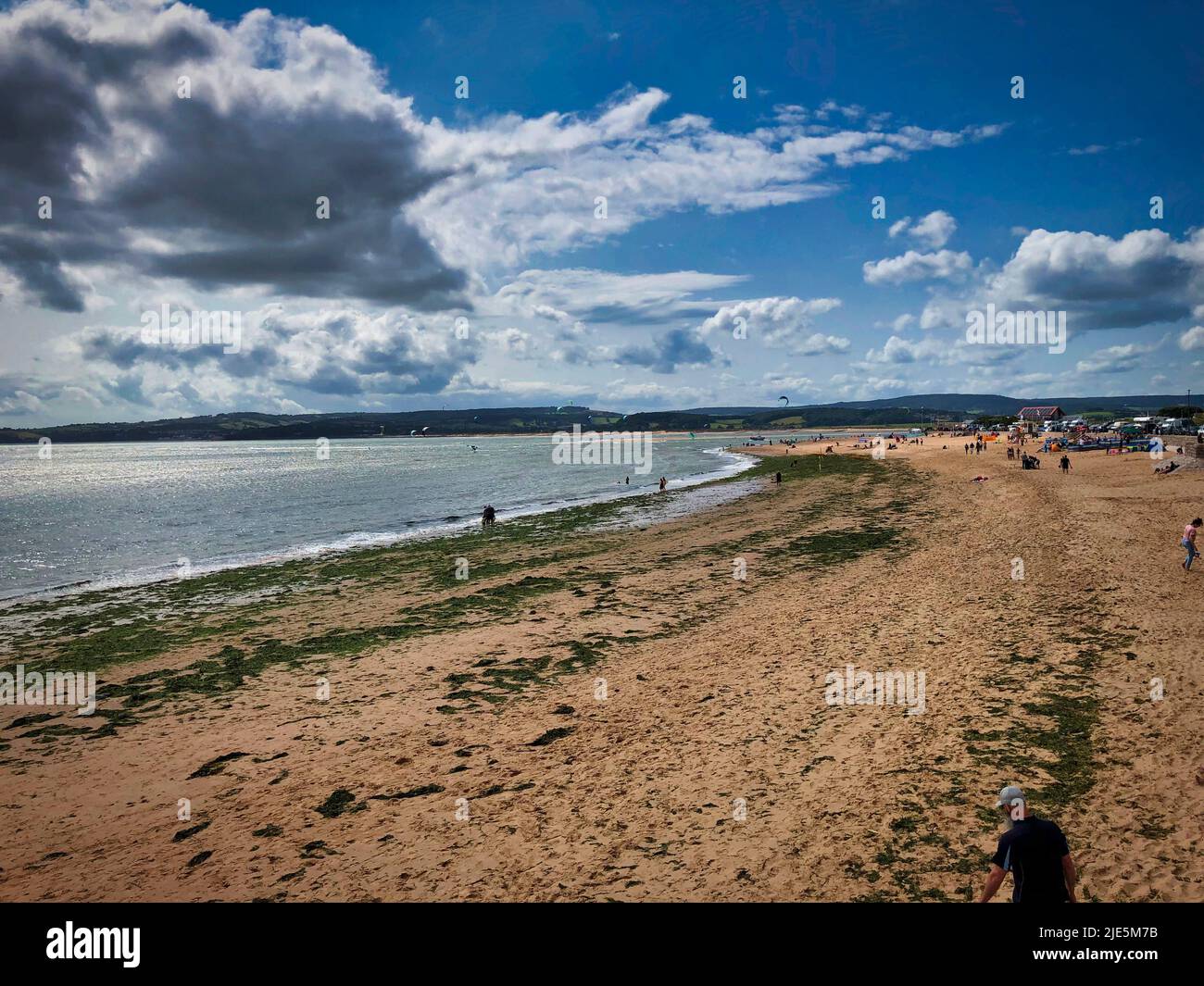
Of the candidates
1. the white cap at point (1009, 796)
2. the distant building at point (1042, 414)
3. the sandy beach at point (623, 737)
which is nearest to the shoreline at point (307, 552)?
the sandy beach at point (623, 737)

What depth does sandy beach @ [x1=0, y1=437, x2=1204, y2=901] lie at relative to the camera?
29.2 ft

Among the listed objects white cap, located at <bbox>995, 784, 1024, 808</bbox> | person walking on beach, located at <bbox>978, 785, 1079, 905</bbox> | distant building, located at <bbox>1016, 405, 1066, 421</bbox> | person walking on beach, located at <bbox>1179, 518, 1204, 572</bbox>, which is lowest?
person walking on beach, located at <bbox>978, 785, 1079, 905</bbox>

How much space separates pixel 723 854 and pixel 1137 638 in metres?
13.3

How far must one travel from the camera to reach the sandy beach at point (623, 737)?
351 inches

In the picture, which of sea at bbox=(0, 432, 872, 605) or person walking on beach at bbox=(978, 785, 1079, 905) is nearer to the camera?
person walking on beach at bbox=(978, 785, 1079, 905)

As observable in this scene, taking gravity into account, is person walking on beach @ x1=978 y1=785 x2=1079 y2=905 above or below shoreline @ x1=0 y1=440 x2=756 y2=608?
above

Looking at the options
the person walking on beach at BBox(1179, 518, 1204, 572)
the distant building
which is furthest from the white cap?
the distant building

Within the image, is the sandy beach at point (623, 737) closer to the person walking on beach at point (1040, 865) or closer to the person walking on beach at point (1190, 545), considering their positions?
the person walking on beach at point (1190, 545)

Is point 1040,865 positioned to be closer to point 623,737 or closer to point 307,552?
point 623,737

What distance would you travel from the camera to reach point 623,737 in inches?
511

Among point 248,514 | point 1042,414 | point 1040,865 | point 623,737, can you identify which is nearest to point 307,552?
point 248,514

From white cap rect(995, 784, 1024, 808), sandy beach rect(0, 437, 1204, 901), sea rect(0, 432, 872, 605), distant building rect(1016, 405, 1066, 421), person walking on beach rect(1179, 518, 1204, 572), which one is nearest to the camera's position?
white cap rect(995, 784, 1024, 808)

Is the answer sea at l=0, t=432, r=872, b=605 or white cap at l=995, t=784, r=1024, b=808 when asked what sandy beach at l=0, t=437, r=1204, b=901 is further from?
sea at l=0, t=432, r=872, b=605
